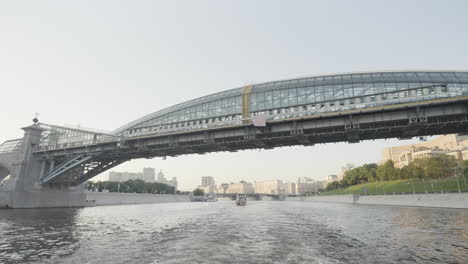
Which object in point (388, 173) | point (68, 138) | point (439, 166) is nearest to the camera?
point (68, 138)

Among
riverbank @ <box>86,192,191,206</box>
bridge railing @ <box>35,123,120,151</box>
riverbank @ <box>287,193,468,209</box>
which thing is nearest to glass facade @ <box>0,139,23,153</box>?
bridge railing @ <box>35,123,120,151</box>

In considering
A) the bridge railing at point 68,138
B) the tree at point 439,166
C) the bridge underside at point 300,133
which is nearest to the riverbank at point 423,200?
the tree at point 439,166

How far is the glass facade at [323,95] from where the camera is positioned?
3319 centimetres

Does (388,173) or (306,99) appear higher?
(306,99)

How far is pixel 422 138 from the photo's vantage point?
37.2 metres

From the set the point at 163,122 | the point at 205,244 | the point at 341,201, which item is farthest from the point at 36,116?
Result: the point at 341,201

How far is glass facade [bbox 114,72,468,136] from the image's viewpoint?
33188 mm

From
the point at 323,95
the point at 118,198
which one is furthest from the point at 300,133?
the point at 118,198

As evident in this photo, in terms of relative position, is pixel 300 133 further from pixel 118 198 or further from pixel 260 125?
pixel 118 198

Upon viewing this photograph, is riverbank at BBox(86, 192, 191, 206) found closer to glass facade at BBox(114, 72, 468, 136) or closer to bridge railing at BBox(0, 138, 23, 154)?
bridge railing at BBox(0, 138, 23, 154)

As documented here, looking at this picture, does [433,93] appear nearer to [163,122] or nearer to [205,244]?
[205,244]

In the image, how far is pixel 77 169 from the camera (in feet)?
201

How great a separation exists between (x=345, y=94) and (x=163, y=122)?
1273 inches

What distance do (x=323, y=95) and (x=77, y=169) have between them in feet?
176
